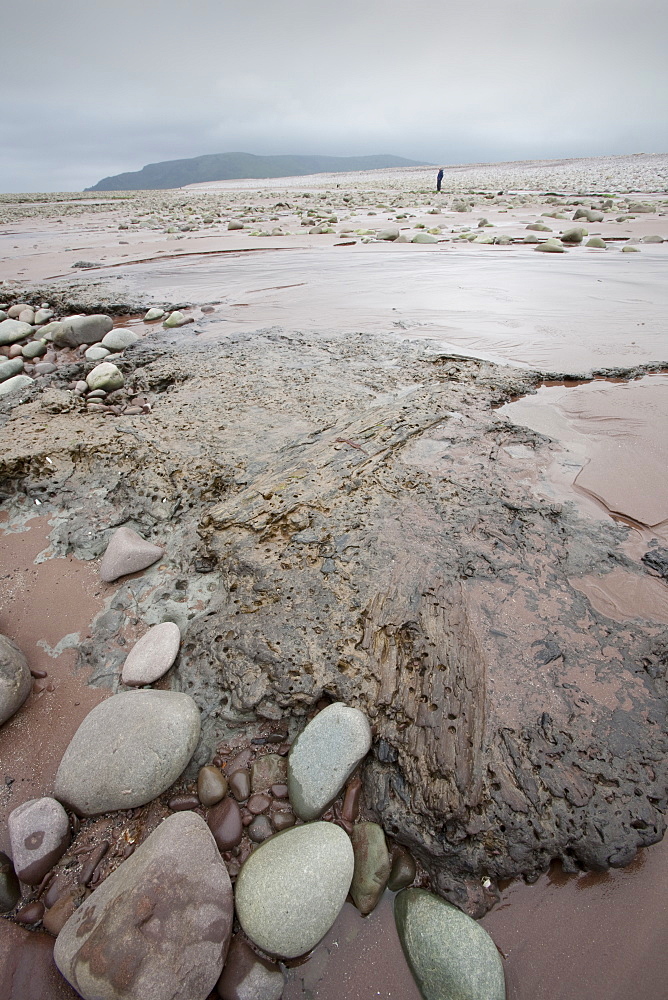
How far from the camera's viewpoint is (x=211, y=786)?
1.53m

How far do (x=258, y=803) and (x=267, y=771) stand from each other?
95 mm

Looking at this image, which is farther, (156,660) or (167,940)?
(156,660)

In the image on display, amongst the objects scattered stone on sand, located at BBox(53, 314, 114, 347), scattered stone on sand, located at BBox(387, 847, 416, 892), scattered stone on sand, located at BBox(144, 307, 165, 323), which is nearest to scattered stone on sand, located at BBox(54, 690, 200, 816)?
scattered stone on sand, located at BBox(387, 847, 416, 892)

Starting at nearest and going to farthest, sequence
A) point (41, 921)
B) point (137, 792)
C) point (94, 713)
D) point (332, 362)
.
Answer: point (41, 921), point (137, 792), point (94, 713), point (332, 362)

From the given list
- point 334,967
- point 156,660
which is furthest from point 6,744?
point 334,967

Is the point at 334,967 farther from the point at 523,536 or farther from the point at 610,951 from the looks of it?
the point at 523,536

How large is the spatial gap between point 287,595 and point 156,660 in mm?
557

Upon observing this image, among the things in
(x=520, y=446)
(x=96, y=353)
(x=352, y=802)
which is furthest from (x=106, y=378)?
(x=352, y=802)

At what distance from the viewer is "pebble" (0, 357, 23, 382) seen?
4.27m

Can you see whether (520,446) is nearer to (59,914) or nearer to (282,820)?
(282,820)

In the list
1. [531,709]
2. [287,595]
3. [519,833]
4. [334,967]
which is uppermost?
[287,595]

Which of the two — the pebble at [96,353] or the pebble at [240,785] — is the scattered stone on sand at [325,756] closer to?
the pebble at [240,785]

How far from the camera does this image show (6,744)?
1670mm

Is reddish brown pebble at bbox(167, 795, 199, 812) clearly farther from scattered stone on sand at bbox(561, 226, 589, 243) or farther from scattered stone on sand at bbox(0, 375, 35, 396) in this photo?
scattered stone on sand at bbox(561, 226, 589, 243)
